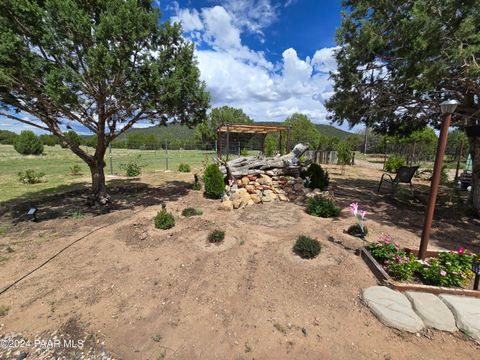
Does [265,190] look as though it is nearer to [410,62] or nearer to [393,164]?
[410,62]

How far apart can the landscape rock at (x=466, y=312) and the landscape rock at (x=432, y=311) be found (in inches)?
2.3

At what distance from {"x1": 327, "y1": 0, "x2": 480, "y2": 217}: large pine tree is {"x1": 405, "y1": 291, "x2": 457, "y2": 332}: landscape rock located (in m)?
3.88

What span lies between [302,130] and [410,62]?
3168 centimetres

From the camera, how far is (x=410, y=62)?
15.4 ft

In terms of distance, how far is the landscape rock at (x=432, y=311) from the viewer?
227cm

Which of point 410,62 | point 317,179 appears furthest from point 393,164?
point 410,62

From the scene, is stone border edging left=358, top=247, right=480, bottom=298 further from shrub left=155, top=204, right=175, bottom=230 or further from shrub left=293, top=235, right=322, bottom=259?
shrub left=155, top=204, right=175, bottom=230

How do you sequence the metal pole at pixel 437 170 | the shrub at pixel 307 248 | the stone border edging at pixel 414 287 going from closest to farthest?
the stone border edging at pixel 414 287 < the metal pole at pixel 437 170 < the shrub at pixel 307 248

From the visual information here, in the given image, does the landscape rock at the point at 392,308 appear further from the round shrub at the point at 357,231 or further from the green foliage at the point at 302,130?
the green foliage at the point at 302,130

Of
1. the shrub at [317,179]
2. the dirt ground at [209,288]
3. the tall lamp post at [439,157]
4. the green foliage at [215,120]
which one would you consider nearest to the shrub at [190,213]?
the dirt ground at [209,288]

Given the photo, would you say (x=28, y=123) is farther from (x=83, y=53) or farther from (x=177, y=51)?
(x=177, y=51)

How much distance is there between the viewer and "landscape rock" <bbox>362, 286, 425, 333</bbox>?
229 centimetres

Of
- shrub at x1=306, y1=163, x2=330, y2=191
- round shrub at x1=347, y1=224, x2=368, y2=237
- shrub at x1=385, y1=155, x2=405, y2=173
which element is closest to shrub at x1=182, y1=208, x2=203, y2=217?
round shrub at x1=347, y1=224, x2=368, y2=237

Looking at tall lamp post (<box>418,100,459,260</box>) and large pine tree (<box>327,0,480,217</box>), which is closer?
tall lamp post (<box>418,100,459,260</box>)
